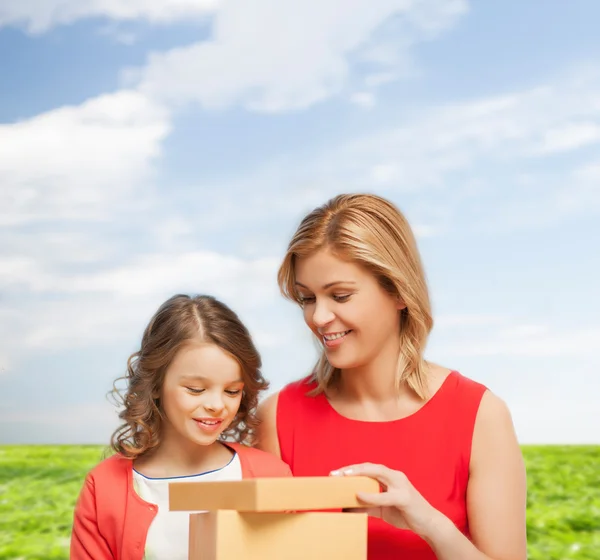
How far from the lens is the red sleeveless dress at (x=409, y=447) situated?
1882 millimetres

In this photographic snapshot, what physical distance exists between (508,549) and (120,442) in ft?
2.83

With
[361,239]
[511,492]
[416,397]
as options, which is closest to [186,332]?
[361,239]

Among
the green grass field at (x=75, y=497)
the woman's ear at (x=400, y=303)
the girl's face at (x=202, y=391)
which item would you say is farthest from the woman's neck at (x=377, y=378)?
the green grass field at (x=75, y=497)

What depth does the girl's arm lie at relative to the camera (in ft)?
5.78

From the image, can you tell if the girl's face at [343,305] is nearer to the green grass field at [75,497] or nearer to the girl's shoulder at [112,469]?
the girl's shoulder at [112,469]

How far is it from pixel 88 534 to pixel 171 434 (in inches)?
10.4

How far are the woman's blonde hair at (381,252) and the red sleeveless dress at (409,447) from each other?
0.08 meters

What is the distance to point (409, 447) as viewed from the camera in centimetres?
194

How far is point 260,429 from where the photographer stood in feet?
6.83

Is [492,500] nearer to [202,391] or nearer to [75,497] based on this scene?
[202,391]

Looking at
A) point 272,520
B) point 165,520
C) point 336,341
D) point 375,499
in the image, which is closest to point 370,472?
point 375,499

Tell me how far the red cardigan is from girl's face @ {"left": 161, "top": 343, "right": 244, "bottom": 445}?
0.53 feet

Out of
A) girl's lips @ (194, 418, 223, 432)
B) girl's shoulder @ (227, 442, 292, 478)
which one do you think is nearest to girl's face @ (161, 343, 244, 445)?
girl's lips @ (194, 418, 223, 432)

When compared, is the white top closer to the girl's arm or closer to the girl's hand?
the girl's arm
